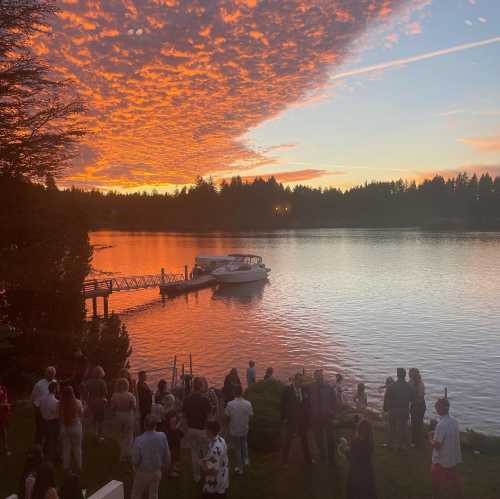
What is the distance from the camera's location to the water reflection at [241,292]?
182ft

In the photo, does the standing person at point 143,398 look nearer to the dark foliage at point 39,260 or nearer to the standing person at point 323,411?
the standing person at point 323,411

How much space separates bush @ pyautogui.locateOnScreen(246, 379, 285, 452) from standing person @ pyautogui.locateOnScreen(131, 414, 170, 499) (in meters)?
4.41

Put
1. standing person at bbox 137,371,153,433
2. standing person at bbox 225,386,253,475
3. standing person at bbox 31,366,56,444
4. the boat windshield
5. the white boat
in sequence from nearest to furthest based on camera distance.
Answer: standing person at bbox 225,386,253,475 → standing person at bbox 31,366,56,444 → standing person at bbox 137,371,153,433 → the white boat → the boat windshield

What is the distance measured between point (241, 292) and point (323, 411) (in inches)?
1948

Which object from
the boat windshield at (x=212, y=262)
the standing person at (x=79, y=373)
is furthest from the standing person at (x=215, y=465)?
the boat windshield at (x=212, y=262)

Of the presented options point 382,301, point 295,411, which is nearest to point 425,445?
point 295,411

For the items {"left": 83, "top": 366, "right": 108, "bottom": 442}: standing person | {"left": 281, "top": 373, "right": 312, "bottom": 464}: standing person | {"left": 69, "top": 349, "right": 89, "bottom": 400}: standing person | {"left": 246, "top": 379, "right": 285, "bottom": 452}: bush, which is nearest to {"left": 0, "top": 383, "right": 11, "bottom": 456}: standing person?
{"left": 83, "top": 366, "right": 108, "bottom": 442}: standing person

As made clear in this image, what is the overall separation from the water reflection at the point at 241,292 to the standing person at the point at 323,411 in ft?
139

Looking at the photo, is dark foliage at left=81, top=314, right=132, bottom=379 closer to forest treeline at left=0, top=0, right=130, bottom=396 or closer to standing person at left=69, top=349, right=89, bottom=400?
forest treeline at left=0, top=0, right=130, bottom=396

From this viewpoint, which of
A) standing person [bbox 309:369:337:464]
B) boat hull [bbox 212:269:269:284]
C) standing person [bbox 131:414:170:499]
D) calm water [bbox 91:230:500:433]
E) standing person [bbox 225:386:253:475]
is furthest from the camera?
boat hull [bbox 212:269:269:284]

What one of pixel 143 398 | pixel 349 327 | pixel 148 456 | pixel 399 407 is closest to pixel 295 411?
pixel 399 407

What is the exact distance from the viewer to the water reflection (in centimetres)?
5553

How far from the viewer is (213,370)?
28.2 m

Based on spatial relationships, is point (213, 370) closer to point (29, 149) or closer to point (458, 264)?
point (29, 149)
